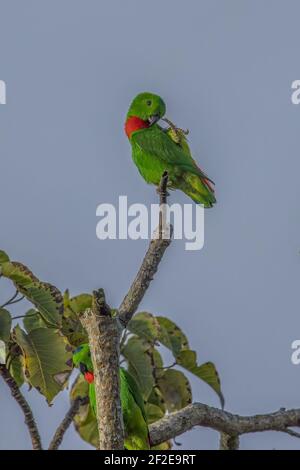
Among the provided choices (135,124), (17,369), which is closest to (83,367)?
(17,369)

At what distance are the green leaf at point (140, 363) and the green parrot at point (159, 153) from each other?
103 centimetres

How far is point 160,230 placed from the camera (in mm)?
5852

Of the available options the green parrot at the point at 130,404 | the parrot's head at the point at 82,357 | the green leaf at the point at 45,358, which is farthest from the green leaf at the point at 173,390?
the green leaf at the point at 45,358

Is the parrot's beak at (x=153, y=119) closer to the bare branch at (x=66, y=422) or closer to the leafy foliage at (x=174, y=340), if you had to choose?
the leafy foliage at (x=174, y=340)

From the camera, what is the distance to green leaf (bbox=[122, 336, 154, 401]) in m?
7.61

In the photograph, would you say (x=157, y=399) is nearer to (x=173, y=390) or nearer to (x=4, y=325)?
(x=173, y=390)

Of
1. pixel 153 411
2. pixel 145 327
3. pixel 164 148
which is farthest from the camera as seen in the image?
pixel 153 411

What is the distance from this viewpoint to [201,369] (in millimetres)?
7793

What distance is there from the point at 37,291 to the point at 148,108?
1.50 m
